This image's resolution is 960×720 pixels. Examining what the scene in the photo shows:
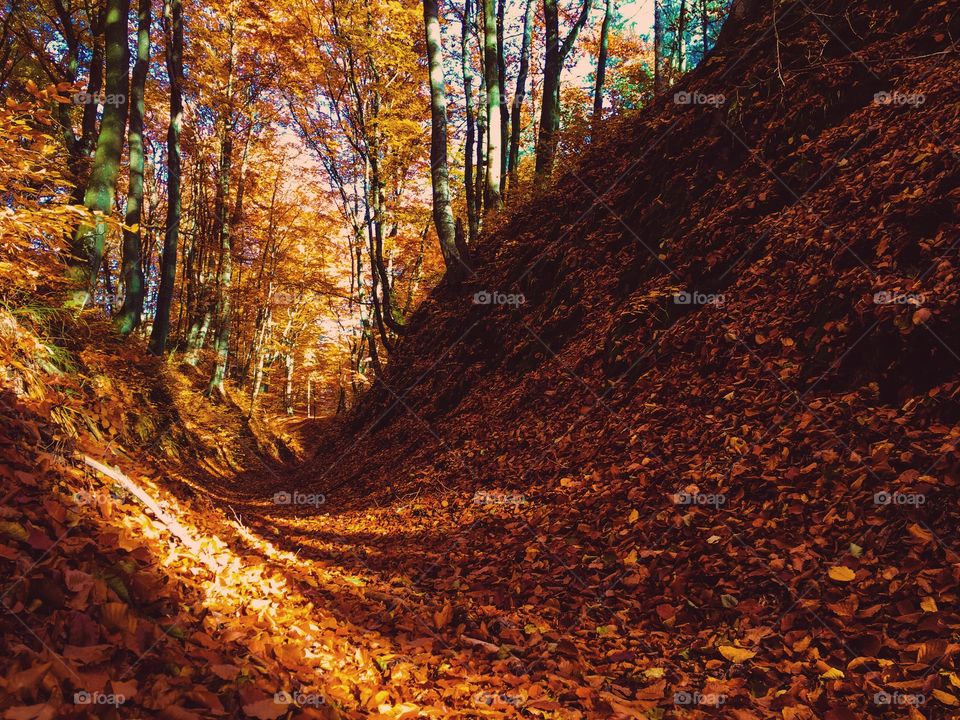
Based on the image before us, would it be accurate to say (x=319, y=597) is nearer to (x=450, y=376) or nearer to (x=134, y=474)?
(x=134, y=474)

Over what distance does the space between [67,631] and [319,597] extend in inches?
90.2

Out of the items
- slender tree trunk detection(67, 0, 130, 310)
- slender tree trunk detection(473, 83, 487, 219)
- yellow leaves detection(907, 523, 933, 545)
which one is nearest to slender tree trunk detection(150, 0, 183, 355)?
slender tree trunk detection(67, 0, 130, 310)

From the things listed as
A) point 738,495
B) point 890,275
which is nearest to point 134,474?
point 738,495

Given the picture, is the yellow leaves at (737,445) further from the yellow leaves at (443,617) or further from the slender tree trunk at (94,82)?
the slender tree trunk at (94,82)

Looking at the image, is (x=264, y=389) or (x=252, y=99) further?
(x=264, y=389)

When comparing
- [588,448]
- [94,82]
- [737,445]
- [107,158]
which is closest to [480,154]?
[94,82]

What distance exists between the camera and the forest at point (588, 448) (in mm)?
2781

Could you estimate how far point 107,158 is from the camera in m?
6.86

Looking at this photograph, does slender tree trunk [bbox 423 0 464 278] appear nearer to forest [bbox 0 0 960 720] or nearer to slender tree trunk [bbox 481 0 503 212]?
forest [bbox 0 0 960 720]

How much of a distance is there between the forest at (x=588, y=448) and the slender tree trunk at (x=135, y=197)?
64 mm

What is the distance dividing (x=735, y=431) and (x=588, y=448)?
1652 millimetres

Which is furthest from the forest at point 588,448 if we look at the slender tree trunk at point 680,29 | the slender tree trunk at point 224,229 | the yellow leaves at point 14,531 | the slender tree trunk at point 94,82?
the slender tree trunk at point 224,229

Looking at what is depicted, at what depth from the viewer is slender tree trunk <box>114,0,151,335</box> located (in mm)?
8492

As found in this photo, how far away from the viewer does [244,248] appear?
76.5ft
